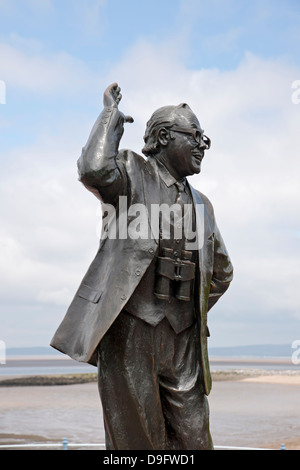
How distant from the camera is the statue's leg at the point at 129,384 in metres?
4.26

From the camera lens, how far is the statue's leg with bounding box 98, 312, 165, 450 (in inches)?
168

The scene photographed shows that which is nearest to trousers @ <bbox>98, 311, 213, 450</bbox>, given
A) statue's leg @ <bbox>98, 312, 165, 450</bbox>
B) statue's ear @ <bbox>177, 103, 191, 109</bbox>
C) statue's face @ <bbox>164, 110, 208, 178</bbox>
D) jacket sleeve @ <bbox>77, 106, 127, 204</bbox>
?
statue's leg @ <bbox>98, 312, 165, 450</bbox>

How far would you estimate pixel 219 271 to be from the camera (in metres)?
4.89

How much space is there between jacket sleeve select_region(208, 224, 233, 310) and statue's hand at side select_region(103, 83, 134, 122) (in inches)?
45.8

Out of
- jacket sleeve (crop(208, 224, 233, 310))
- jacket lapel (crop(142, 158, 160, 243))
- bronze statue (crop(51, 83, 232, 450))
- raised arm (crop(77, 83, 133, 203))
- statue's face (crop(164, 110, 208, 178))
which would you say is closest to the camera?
raised arm (crop(77, 83, 133, 203))

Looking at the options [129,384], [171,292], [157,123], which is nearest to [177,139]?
[157,123]

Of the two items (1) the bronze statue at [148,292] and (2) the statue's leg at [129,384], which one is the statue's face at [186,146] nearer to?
(1) the bronze statue at [148,292]

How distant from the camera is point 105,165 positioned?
13.5 feet

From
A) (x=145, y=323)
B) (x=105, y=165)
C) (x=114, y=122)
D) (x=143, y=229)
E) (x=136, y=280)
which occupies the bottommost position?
(x=145, y=323)

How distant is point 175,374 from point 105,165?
1578 millimetres

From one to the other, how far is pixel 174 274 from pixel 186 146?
95cm

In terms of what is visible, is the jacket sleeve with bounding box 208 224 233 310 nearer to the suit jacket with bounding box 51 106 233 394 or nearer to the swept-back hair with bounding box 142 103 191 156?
the suit jacket with bounding box 51 106 233 394
